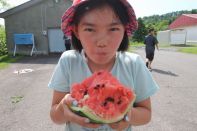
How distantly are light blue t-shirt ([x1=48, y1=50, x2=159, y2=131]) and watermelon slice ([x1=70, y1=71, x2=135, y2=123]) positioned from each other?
1.41ft

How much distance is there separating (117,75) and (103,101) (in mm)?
541

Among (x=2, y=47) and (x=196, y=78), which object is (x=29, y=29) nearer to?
(x=2, y=47)

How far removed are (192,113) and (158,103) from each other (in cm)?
100

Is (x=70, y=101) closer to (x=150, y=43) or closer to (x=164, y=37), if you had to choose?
(x=150, y=43)

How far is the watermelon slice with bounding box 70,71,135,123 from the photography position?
146cm

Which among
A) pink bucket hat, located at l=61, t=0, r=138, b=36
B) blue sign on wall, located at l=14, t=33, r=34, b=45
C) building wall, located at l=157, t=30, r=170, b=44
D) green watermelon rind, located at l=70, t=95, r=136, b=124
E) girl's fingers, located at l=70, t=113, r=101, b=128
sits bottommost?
building wall, located at l=157, t=30, r=170, b=44

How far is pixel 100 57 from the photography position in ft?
5.95

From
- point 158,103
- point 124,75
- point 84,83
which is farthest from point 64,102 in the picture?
point 158,103

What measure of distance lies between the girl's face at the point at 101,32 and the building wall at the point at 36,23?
940 inches

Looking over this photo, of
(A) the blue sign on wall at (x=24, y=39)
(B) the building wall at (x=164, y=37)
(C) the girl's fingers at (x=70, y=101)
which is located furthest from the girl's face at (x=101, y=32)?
(B) the building wall at (x=164, y=37)

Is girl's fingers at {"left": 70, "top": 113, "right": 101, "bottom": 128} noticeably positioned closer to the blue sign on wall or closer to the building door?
the blue sign on wall

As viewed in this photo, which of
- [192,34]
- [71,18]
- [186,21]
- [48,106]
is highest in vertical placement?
[186,21]

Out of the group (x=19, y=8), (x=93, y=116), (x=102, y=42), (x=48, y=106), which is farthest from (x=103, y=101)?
(x=19, y=8)

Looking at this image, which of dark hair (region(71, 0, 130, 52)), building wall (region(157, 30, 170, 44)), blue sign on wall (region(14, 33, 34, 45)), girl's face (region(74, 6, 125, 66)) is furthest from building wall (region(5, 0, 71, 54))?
building wall (region(157, 30, 170, 44))
